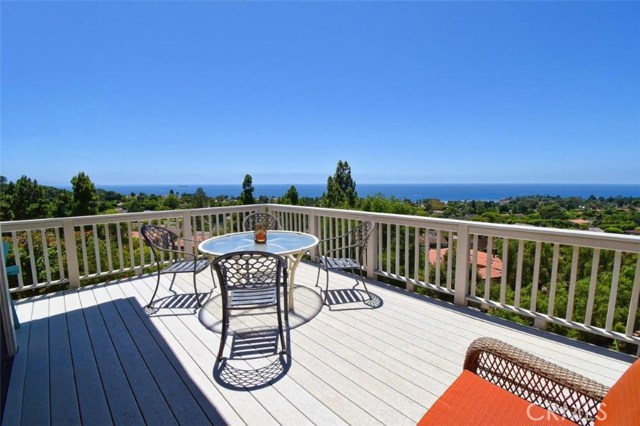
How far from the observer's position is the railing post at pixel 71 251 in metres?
3.76

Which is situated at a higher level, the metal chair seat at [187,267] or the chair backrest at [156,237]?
the chair backrest at [156,237]

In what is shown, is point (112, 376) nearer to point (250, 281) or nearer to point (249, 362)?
point (249, 362)

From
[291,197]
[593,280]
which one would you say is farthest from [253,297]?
[291,197]

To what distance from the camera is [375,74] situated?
7836 mm

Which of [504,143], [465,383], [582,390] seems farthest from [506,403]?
[504,143]

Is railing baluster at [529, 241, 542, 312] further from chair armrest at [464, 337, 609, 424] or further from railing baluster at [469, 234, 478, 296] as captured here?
chair armrest at [464, 337, 609, 424]

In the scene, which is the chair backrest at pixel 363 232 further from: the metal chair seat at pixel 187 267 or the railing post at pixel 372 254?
the metal chair seat at pixel 187 267

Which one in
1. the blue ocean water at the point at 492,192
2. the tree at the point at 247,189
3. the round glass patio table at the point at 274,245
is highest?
the tree at the point at 247,189

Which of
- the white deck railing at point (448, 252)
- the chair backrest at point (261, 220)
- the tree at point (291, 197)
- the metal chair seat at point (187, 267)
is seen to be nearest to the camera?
the white deck railing at point (448, 252)

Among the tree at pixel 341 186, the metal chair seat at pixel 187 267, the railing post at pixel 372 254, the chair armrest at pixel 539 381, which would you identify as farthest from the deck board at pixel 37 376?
the tree at pixel 341 186

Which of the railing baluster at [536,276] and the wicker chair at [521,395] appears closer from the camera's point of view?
the wicker chair at [521,395]

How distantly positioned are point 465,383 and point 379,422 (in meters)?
0.62

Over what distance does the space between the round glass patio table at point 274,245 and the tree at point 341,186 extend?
12.6m

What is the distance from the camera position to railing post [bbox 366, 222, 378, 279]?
412 centimetres
